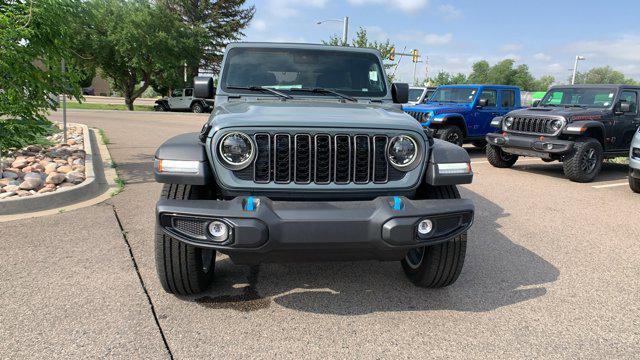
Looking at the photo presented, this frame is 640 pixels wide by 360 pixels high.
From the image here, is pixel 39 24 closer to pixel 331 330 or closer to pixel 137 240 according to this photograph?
pixel 137 240

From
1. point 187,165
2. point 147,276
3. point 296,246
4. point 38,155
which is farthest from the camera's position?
point 38,155

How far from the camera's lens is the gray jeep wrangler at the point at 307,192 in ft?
8.69

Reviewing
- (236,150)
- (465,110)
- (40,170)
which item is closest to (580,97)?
(465,110)

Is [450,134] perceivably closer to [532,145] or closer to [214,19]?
[532,145]

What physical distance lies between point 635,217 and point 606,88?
4.20 metres

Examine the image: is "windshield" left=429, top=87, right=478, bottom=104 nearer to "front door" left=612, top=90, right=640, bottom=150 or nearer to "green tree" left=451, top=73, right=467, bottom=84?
"front door" left=612, top=90, right=640, bottom=150

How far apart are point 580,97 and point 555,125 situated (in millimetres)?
1543

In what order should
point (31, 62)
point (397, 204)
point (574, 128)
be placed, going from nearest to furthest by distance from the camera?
1. point (397, 204)
2. point (31, 62)
3. point (574, 128)

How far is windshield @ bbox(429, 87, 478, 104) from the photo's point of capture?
11836 mm

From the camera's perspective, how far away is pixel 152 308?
3.17 meters

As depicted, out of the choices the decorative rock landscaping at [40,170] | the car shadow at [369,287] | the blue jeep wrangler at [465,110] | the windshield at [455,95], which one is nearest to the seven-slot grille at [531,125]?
the blue jeep wrangler at [465,110]

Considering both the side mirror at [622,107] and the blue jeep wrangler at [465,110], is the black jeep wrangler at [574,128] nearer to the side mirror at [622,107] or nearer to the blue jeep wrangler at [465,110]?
the side mirror at [622,107]

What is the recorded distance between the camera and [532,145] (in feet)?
28.6

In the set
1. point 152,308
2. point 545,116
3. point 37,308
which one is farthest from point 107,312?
point 545,116
